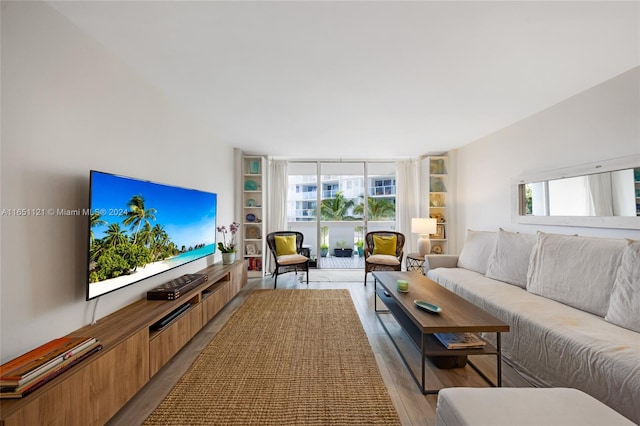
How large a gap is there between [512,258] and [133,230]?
3.61 metres

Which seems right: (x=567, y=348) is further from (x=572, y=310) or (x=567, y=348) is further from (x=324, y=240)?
(x=324, y=240)

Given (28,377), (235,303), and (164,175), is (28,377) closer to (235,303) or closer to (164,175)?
(164,175)

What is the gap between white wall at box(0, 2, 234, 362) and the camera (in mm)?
1215

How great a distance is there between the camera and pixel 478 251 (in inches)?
128

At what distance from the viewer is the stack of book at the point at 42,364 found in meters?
0.99

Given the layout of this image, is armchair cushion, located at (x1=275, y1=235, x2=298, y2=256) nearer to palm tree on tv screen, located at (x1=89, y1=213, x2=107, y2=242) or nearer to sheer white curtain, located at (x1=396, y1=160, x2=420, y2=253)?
sheer white curtain, located at (x1=396, y1=160, x2=420, y2=253)

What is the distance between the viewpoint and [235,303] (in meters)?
3.39

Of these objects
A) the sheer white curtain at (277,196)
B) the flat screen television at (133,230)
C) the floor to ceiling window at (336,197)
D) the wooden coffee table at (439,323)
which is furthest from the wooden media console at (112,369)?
the floor to ceiling window at (336,197)

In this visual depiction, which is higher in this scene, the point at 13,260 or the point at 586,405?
the point at 13,260

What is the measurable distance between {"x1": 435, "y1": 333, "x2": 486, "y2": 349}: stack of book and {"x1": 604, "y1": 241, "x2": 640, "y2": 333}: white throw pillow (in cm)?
84

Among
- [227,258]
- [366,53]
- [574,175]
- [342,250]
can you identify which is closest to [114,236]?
[227,258]

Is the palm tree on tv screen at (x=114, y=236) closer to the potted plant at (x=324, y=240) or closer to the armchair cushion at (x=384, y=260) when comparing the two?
the armchair cushion at (x=384, y=260)

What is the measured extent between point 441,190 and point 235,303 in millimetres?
4168

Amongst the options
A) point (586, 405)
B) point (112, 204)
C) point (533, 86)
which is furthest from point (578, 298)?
point (112, 204)
